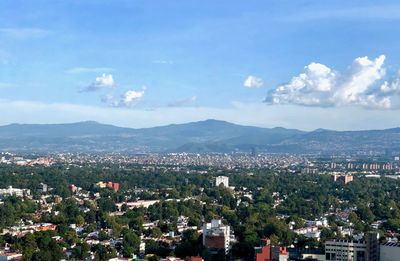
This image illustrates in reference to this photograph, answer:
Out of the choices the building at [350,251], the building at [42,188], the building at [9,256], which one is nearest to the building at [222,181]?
the building at [42,188]

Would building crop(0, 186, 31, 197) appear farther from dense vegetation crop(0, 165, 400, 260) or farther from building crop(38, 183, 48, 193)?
building crop(38, 183, 48, 193)

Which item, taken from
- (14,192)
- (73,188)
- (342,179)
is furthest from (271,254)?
(342,179)

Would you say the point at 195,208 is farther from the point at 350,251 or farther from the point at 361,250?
the point at 361,250

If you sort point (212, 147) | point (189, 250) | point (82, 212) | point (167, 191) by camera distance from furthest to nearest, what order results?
point (212, 147)
point (167, 191)
point (82, 212)
point (189, 250)

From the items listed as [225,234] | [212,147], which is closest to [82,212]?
[225,234]

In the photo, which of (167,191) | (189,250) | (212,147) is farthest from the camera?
(212,147)

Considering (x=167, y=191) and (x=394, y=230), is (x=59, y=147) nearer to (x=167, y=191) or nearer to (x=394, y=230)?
(x=167, y=191)

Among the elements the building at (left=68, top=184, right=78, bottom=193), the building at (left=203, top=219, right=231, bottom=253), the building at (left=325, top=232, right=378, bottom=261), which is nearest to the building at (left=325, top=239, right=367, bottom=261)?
the building at (left=325, top=232, right=378, bottom=261)

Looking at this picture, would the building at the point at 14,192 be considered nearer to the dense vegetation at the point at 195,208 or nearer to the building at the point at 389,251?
the dense vegetation at the point at 195,208

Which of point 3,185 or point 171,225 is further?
point 3,185
